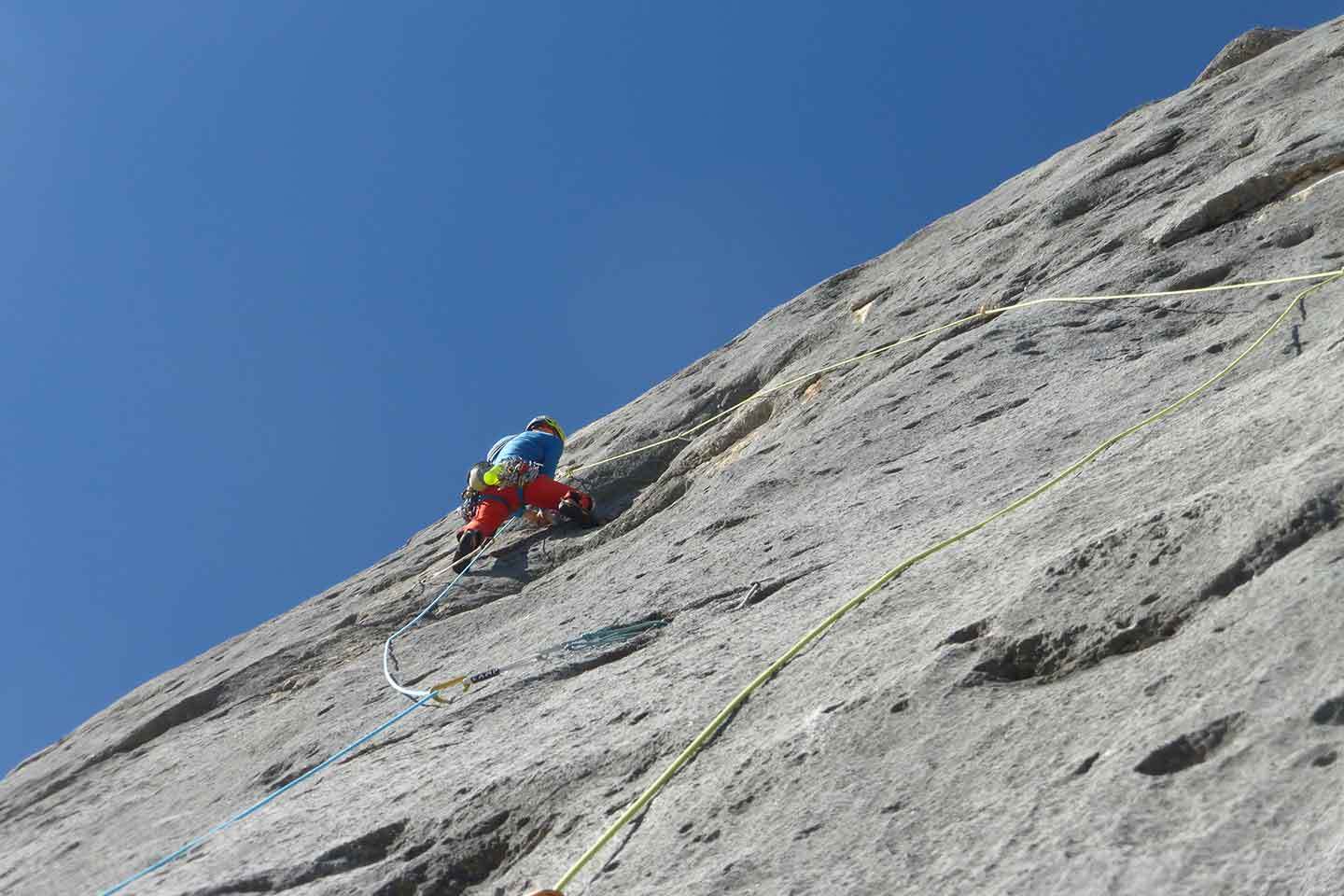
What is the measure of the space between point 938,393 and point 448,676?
2.60 m

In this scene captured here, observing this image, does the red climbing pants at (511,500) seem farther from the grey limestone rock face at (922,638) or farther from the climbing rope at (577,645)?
the climbing rope at (577,645)

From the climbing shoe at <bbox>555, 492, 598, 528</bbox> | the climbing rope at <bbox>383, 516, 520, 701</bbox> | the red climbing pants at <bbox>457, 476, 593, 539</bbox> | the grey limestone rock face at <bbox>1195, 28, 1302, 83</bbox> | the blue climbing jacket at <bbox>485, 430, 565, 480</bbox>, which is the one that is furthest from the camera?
the grey limestone rock face at <bbox>1195, 28, 1302, 83</bbox>

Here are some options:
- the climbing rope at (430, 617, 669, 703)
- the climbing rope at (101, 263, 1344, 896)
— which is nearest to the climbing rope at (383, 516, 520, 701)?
the climbing rope at (101, 263, 1344, 896)

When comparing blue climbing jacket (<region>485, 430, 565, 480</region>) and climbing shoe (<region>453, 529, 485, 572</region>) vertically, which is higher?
blue climbing jacket (<region>485, 430, 565, 480</region>)

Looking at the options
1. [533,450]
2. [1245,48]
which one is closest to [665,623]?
[533,450]

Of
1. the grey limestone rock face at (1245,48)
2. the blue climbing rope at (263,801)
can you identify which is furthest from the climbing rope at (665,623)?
the grey limestone rock face at (1245,48)

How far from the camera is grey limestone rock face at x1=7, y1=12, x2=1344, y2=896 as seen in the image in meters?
2.54

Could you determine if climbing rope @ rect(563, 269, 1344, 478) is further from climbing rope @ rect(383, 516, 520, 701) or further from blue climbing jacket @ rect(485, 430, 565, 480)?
climbing rope @ rect(383, 516, 520, 701)

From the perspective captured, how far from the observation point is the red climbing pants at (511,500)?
25.3ft

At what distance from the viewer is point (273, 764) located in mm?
5387

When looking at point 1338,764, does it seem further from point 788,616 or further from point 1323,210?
point 1323,210

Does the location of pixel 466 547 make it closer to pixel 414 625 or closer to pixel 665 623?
pixel 414 625

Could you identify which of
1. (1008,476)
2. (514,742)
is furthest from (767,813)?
(1008,476)

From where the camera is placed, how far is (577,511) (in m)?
7.50
